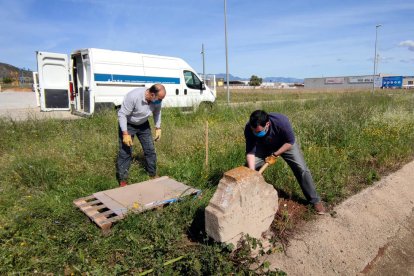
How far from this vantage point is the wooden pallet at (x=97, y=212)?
10.5 ft

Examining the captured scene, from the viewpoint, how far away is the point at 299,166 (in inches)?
148

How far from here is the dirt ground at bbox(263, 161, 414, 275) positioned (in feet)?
10.6

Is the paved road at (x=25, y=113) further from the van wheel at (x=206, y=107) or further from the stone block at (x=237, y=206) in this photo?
the stone block at (x=237, y=206)

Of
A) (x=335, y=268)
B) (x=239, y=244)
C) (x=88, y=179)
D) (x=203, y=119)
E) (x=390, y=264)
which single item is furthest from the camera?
(x=203, y=119)

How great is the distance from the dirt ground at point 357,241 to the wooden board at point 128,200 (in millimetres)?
1434

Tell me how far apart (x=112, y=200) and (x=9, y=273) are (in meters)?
1.38

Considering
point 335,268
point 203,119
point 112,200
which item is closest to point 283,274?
point 335,268

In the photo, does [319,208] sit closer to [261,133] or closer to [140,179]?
[261,133]

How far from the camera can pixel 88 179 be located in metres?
4.48

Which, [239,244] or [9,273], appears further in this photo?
[239,244]

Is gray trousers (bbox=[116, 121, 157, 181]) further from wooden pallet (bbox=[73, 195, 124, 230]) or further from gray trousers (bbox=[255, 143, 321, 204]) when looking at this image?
gray trousers (bbox=[255, 143, 321, 204])

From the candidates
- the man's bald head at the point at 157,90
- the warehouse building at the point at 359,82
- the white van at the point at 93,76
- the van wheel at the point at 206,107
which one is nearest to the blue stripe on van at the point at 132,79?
the white van at the point at 93,76

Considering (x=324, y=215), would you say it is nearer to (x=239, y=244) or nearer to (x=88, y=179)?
(x=239, y=244)

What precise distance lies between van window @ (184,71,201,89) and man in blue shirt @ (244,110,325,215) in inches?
345
